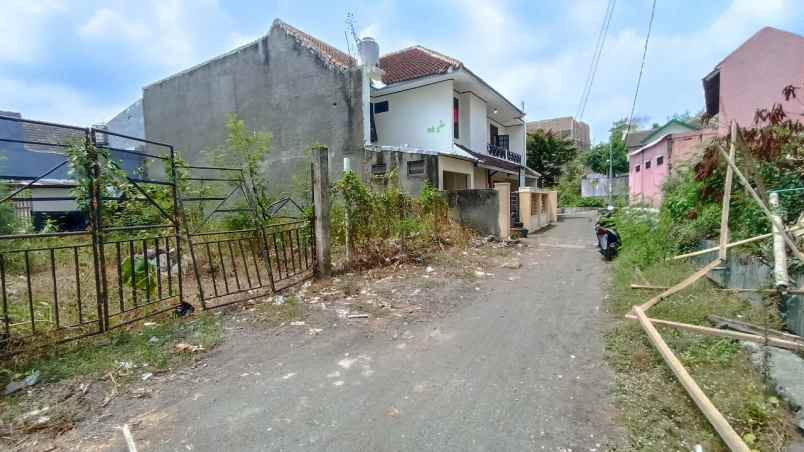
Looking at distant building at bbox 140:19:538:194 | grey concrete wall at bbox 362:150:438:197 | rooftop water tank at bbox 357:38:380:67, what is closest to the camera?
grey concrete wall at bbox 362:150:438:197

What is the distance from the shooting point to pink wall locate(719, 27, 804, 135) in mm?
11766

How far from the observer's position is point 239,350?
11.5 feet

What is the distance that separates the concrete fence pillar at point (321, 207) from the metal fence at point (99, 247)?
310 millimetres

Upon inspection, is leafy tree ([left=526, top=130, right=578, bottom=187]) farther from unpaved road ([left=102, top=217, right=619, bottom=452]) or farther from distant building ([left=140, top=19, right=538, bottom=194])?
unpaved road ([left=102, top=217, right=619, bottom=452])

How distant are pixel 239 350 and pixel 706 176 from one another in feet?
22.4

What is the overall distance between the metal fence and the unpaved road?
148cm

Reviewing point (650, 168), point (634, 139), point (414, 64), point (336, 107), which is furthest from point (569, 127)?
point (336, 107)

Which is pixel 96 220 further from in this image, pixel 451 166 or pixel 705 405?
pixel 451 166

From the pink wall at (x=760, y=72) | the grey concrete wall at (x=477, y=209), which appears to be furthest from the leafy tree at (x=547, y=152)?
the grey concrete wall at (x=477, y=209)

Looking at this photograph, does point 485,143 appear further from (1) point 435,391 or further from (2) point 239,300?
(1) point 435,391

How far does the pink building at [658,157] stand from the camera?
472 inches

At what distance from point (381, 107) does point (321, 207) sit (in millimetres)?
8941

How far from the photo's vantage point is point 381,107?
13617 millimetres

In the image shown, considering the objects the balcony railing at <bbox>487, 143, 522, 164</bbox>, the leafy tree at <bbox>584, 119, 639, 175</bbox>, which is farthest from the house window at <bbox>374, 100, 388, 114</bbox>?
the leafy tree at <bbox>584, 119, 639, 175</bbox>
